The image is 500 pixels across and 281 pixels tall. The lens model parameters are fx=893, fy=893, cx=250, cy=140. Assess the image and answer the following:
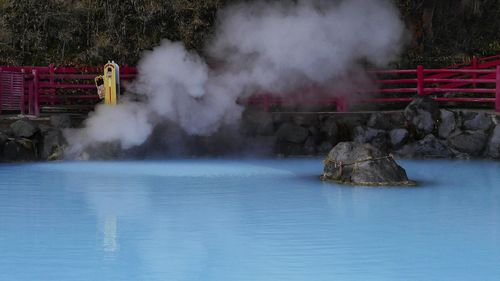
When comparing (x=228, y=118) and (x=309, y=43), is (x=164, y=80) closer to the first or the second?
(x=228, y=118)

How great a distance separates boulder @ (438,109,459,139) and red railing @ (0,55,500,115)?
52cm

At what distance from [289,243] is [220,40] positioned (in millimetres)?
14343

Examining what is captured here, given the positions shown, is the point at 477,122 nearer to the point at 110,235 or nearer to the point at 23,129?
the point at 23,129

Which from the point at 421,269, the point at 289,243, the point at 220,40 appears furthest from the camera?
the point at 220,40

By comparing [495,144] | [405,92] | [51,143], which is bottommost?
[495,144]

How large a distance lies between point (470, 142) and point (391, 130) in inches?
77.8

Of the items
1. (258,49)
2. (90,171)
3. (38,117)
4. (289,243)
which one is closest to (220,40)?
(258,49)

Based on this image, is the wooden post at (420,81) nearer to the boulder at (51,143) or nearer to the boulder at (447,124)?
the boulder at (447,124)

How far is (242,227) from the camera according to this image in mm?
11312

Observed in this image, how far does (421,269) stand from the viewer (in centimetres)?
895

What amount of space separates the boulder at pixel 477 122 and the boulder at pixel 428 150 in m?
0.73

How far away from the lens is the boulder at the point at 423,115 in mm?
21750

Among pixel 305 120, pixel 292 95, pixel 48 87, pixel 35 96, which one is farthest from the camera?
pixel 292 95

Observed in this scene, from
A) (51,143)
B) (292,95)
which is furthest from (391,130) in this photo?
(51,143)
